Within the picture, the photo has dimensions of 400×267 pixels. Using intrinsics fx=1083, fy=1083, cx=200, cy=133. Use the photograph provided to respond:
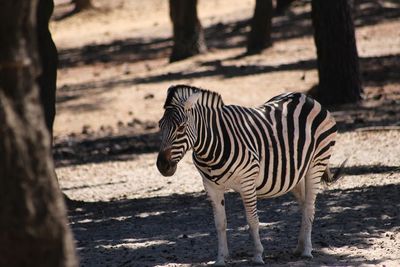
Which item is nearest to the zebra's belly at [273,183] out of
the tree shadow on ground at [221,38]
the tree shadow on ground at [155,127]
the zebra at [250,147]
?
the zebra at [250,147]

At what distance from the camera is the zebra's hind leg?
10.1 m

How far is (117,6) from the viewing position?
4356 centimetres

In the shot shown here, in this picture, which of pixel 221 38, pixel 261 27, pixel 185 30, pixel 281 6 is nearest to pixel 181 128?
pixel 261 27

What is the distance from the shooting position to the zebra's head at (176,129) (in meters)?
9.11

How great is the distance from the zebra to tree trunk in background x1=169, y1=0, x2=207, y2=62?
18.7m

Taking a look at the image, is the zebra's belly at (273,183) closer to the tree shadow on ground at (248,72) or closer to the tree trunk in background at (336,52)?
the tree trunk in background at (336,52)

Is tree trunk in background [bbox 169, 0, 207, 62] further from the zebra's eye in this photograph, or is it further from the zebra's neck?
the zebra's eye

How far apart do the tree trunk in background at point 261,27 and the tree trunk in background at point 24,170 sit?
22.4 m

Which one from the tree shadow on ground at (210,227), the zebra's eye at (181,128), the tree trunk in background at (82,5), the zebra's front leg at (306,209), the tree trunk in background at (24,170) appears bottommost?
the tree shadow on ground at (210,227)

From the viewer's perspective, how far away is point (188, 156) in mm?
17953

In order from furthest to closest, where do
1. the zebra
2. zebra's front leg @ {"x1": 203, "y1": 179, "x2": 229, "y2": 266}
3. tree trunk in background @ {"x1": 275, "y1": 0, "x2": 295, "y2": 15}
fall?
tree trunk in background @ {"x1": 275, "y1": 0, "x2": 295, "y2": 15} < zebra's front leg @ {"x1": 203, "y1": 179, "x2": 229, "y2": 266} < the zebra

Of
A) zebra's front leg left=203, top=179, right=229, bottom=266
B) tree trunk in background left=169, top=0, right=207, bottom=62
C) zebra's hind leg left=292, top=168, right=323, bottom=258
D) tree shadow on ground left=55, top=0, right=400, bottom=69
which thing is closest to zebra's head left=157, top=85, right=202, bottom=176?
zebra's front leg left=203, top=179, right=229, bottom=266

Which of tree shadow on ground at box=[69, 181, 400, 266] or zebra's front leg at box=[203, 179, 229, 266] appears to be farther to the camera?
tree shadow on ground at box=[69, 181, 400, 266]

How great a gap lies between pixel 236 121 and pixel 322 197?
160 inches
